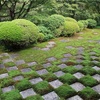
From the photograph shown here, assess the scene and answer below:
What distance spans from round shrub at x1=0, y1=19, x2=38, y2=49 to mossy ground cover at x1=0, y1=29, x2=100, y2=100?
32 centimetres

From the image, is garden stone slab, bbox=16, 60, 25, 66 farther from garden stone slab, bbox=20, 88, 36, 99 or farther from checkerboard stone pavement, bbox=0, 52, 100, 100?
garden stone slab, bbox=20, 88, 36, 99

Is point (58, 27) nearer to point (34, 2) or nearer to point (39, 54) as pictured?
point (34, 2)

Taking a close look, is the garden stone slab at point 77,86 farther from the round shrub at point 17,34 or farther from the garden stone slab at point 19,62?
the round shrub at point 17,34

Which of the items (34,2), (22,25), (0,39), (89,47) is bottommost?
(89,47)

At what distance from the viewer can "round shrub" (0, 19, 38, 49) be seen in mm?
6285

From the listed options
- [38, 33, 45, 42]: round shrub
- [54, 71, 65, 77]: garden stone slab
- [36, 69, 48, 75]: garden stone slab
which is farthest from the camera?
[38, 33, 45, 42]: round shrub

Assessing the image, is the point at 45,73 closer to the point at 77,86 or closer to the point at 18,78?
the point at 18,78

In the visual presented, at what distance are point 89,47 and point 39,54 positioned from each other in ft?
7.20

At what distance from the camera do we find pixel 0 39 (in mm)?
6375

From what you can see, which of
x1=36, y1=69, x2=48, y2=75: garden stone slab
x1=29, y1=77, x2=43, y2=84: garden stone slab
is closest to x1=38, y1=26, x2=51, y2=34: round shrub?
→ x1=36, y1=69, x2=48, y2=75: garden stone slab

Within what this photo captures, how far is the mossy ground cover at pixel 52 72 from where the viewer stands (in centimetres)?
360

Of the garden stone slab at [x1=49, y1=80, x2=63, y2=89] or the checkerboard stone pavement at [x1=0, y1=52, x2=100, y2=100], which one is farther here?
the garden stone slab at [x1=49, y1=80, x2=63, y2=89]

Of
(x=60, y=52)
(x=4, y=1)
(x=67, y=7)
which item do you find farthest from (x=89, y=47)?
(x=67, y=7)

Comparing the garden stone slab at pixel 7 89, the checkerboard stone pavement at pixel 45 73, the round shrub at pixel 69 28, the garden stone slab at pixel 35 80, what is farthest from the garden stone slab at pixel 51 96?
the round shrub at pixel 69 28
